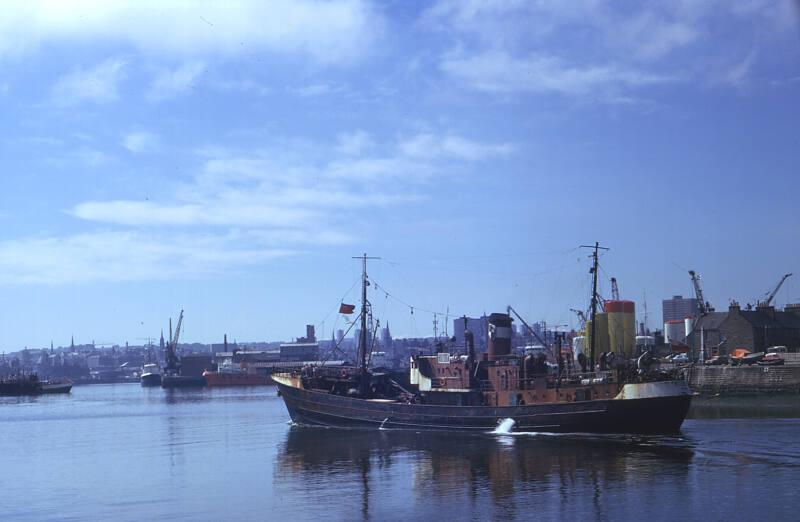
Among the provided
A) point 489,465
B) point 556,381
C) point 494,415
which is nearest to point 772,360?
point 556,381

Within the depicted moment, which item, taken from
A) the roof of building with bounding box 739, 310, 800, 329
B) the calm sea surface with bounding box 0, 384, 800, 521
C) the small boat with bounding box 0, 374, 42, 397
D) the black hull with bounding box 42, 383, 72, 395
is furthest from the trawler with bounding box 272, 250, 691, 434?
the black hull with bounding box 42, 383, 72, 395

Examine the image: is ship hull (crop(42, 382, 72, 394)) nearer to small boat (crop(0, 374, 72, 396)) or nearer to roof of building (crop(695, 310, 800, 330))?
small boat (crop(0, 374, 72, 396))

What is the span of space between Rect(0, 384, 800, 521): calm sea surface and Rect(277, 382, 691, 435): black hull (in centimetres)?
96

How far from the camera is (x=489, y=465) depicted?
47.2 metres

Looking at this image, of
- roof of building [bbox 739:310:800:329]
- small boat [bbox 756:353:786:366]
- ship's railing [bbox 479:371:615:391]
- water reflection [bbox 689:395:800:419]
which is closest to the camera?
ship's railing [bbox 479:371:615:391]

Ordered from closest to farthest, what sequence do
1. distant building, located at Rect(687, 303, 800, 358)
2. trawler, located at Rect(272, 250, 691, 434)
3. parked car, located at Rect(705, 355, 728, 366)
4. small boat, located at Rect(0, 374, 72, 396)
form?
trawler, located at Rect(272, 250, 691, 434), parked car, located at Rect(705, 355, 728, 366), distant building, located at Rect(687, 303, 800, 358), small boat, located at Rect(0, 374, 72, 396)

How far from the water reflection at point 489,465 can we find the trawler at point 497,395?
136 cm

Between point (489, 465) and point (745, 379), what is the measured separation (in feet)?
160

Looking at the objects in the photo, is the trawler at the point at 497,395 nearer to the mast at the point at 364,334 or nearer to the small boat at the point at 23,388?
the mast at the point at 364,334

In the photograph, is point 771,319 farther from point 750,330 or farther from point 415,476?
point 415,476

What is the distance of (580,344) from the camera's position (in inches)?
3959

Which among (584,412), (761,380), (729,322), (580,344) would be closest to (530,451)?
(584,412)

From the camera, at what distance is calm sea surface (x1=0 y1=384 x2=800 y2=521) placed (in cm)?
3625

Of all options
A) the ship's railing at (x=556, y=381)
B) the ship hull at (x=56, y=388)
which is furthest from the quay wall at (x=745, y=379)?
the ship hull at (x=56, y=388)
